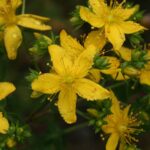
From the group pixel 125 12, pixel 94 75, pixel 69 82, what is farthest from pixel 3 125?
pixel 125 12

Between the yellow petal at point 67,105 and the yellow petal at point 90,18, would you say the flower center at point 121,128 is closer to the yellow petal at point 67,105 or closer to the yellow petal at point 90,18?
the yellow petal at point 67,105

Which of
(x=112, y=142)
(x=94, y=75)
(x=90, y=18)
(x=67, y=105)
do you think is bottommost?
(x=112, y=142)

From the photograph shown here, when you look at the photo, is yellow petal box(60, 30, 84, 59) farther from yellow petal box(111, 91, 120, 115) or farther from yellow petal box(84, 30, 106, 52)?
yellow petal box(111, 91, 120, 115)

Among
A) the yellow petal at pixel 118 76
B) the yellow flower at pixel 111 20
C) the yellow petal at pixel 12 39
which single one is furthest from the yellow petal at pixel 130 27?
the yellow petal at pixel 12 39

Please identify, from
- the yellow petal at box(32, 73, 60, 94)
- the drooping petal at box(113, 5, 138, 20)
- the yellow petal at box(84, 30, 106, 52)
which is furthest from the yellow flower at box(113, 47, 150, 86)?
the yellow petal at box(32, 73, 60, 94)

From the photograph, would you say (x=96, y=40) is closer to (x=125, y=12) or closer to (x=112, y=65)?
(x=112, y=65)
